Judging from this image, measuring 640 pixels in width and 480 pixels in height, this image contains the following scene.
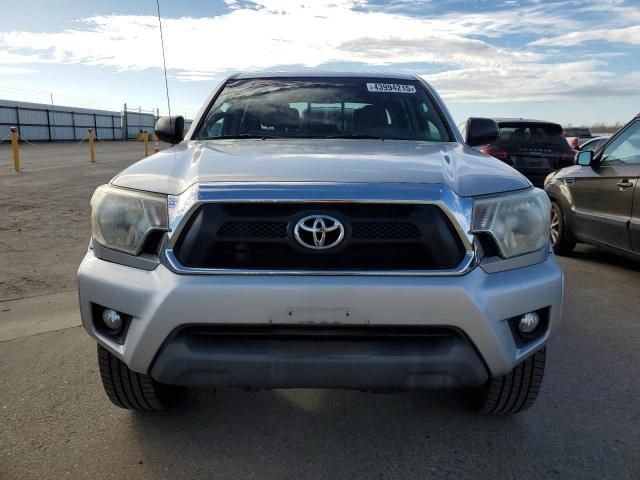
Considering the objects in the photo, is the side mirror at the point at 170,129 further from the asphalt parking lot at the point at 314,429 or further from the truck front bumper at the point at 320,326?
the truck front bumper at the point at 320,326

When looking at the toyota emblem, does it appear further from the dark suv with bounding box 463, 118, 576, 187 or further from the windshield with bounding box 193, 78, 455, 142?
the dark suv with bounding box 463, 118, 576, 187

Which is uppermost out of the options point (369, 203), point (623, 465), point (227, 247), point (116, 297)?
point (369, 203)

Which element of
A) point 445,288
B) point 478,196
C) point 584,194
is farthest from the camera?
point 584,194

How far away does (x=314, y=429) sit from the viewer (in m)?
2.81

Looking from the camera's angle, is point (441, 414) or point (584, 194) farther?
point (584, 194)

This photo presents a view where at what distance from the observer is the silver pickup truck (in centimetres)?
224

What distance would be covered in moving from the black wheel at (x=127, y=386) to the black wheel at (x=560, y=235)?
5169 mm

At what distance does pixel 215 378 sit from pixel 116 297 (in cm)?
50

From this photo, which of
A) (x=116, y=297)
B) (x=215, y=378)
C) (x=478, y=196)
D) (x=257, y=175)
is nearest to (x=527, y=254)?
(x=478, y=196)

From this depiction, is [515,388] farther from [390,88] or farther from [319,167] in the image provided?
[390,88]

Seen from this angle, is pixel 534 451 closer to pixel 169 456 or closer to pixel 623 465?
pixel 623 465

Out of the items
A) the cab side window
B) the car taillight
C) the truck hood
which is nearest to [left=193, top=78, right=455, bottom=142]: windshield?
the truck hood

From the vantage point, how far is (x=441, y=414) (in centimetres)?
296

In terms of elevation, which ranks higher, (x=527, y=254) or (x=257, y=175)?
(x=257, y=175)
